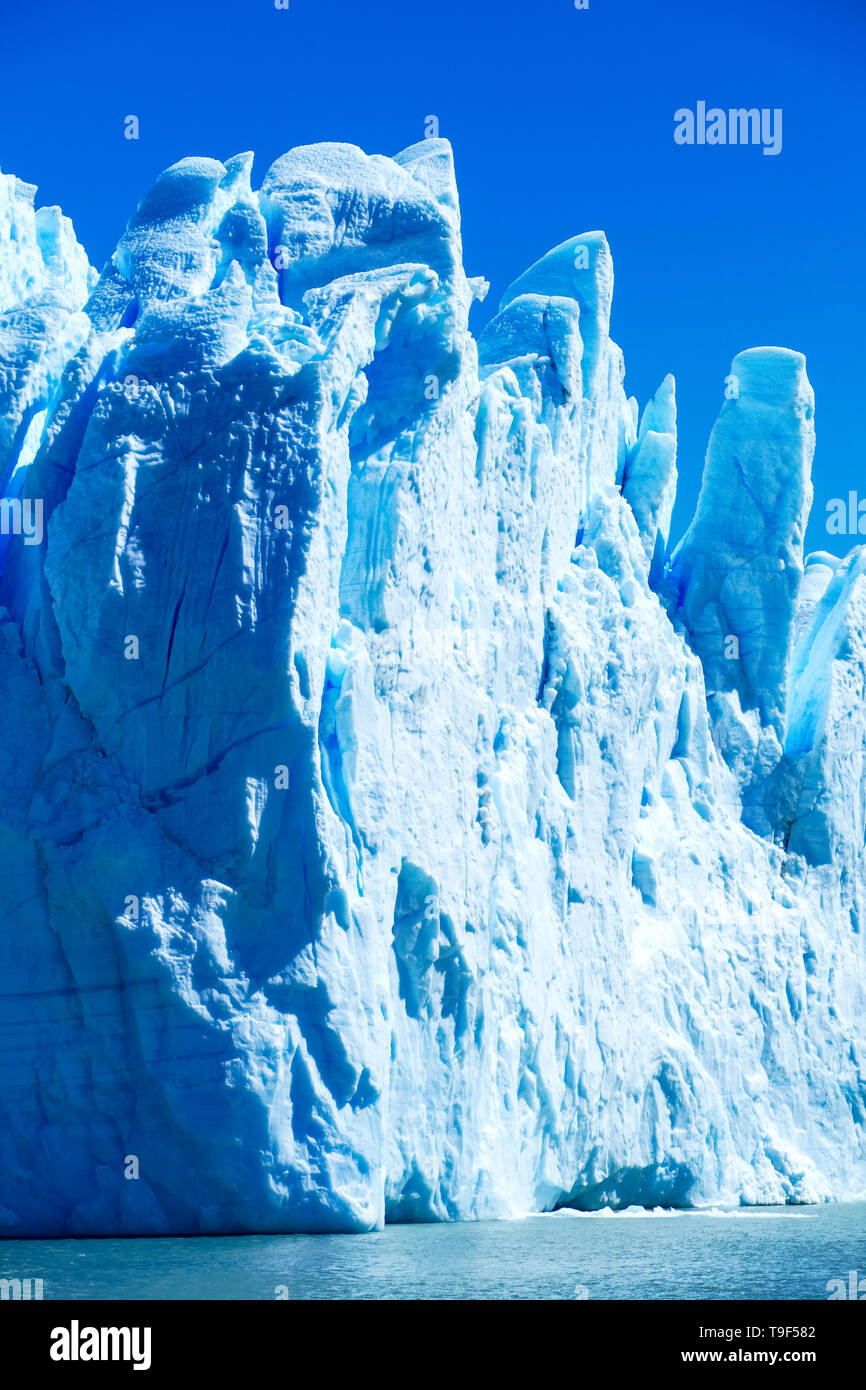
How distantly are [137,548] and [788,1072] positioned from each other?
11.2 m

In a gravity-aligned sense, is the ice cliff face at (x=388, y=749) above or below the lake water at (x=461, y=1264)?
above

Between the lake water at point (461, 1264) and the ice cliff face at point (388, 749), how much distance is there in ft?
2.57

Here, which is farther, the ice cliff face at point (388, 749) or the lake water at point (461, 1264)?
the ice cliff face at point (388, 749)

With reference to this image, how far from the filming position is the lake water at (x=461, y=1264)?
1118cm

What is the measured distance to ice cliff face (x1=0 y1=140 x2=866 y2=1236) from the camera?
567 inches

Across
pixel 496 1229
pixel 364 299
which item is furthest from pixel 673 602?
pixel 496 1229

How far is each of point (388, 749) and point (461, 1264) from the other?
16.7 feet

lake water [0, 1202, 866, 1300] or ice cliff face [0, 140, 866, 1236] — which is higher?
ice cliff face [0, 140, 866, 1236]

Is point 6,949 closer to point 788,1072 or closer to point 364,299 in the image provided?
point 364,299

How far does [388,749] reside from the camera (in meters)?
16.2

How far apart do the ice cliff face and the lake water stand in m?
0.78

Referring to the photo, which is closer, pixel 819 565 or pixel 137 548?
pixel 137 548

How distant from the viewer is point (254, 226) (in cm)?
1722

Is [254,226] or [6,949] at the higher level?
[254,226]
